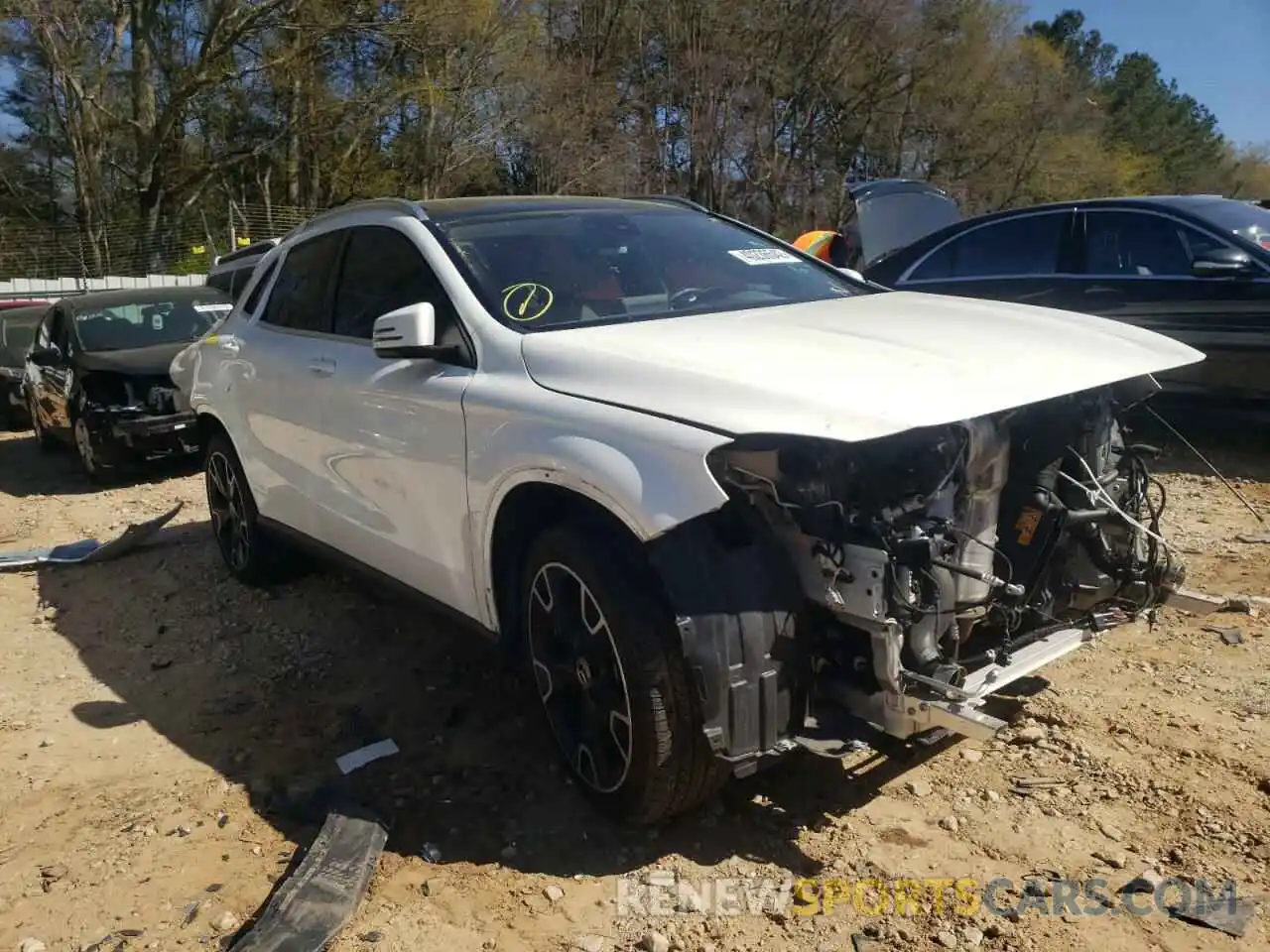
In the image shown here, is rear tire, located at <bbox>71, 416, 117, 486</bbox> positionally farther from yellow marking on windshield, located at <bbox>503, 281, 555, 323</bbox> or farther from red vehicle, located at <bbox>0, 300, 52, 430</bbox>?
yellow marking on windshield, located at <bbox>503, 281, 555, 323</bbox>

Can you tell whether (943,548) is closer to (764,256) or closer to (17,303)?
(764,256)

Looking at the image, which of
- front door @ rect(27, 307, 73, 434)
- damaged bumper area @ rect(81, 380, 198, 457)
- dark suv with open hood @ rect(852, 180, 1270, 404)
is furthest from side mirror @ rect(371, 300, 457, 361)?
front door @ rect(27, 307, 73, 434)

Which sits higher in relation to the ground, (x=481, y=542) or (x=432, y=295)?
(x=432, y=295)

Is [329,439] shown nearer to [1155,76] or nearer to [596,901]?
[596,901]

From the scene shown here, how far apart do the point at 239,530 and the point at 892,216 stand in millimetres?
6575

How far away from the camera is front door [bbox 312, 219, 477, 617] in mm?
3434

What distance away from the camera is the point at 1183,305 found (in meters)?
6.57

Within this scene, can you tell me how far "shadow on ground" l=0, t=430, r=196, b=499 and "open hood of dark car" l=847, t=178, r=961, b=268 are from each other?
6.21 metres

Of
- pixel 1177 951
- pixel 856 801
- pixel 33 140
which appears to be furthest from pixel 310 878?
pixel 33 140

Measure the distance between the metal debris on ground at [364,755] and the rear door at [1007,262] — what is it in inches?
197

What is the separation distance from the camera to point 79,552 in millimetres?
6367

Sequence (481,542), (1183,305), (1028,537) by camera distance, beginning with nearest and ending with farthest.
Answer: (1028,537) → (481,542) → (1183,305)

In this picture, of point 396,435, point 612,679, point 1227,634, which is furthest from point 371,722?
point 1227,634

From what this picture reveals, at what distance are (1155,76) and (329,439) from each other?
204ft
